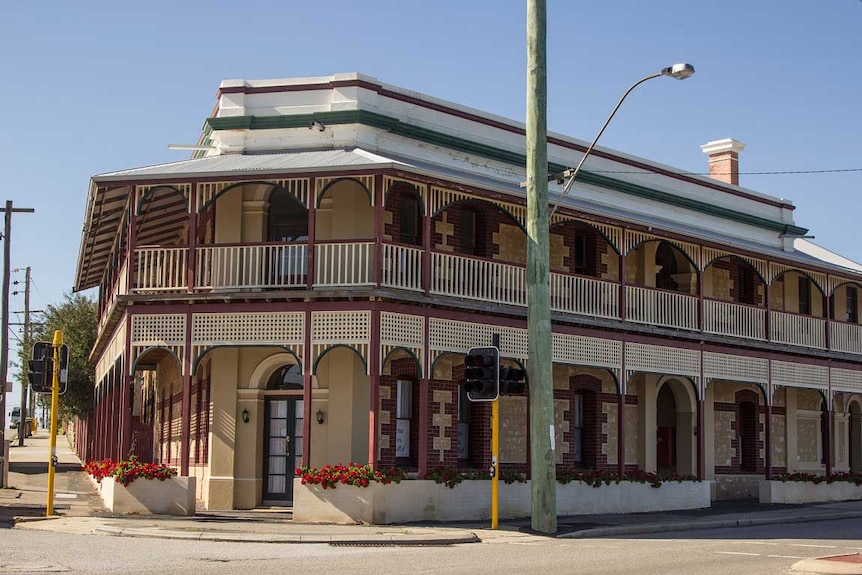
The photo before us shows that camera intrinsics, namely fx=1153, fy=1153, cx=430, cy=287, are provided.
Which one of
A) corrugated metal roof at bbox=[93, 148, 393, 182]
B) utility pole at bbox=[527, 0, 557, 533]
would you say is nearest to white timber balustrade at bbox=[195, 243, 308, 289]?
corrugated metal roof at bbox=[93, 148, 393, 182]

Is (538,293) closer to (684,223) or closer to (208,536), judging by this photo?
(208,536)

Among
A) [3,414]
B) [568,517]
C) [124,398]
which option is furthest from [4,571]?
[3,414]

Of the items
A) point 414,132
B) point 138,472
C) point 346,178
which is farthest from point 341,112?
point 138,472

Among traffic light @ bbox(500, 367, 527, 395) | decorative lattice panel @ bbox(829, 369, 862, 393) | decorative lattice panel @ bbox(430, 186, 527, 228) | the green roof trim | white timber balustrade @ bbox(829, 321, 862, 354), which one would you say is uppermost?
the green roof trim

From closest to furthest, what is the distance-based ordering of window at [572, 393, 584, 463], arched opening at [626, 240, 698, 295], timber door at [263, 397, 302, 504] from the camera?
timber door at [263, 397, 302, 504]
window at [572, 393, 584, 463]
arched opening at [626, 240, 698, 295]

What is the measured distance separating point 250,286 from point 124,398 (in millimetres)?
3069

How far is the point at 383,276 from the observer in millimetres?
21312

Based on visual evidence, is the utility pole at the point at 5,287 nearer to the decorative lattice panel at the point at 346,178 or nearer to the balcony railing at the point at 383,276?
the balcony railing at the point at 383,276

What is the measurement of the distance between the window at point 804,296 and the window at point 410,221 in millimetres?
14935

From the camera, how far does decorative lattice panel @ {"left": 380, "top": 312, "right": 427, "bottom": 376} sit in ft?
68.7

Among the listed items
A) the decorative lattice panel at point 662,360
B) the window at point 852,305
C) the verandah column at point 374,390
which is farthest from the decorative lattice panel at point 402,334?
the window at point 852,305

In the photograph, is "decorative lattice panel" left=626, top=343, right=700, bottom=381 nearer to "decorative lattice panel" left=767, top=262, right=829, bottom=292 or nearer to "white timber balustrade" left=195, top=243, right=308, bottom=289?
"decorative lattice panel" left=767, top=262, right=829, bottom=292

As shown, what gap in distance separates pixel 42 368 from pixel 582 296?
447 inches

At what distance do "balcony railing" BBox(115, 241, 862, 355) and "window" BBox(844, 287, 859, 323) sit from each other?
34.9 feet
